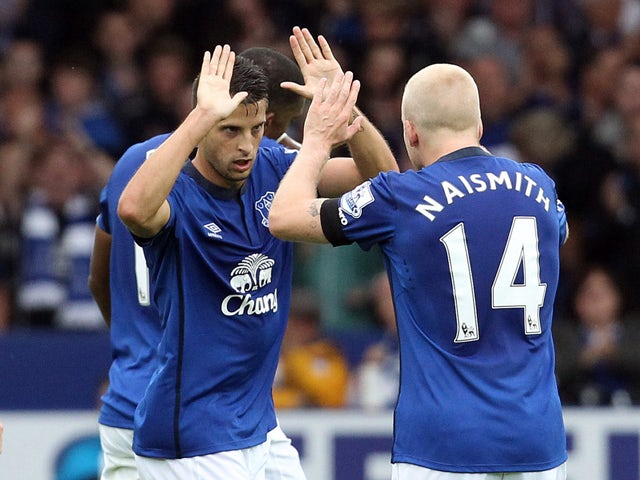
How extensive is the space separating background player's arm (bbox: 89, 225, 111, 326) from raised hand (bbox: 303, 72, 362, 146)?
134 cm

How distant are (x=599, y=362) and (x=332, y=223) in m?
4.59

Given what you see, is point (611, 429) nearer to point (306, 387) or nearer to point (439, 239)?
point (306, 387)

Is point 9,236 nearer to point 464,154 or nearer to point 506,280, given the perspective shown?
point 464,154

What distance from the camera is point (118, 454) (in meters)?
5.61

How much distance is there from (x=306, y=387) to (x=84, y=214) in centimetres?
201

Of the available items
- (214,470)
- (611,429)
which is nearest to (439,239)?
(214,470)

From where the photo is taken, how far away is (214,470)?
4.88 meters

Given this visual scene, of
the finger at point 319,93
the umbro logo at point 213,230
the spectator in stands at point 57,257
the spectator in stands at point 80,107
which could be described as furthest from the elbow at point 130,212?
the spectator in stands at point 80,107

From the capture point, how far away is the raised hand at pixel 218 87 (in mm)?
4668

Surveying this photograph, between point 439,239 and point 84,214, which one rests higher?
point 84,214

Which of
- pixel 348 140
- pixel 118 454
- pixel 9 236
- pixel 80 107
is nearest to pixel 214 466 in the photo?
pixel 118 454

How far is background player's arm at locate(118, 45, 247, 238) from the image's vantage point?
4590mm

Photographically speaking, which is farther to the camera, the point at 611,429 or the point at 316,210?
the point at 611,429

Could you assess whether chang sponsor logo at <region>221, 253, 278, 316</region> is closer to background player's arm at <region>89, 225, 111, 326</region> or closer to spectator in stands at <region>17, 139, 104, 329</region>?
background player's arm at <region>89, 225, 111, 326</region>
